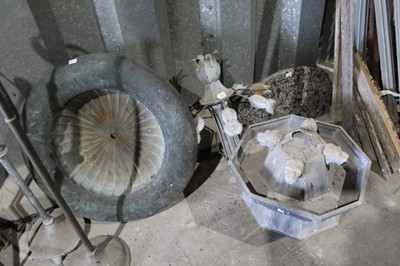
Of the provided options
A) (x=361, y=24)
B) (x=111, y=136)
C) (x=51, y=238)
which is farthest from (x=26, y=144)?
(x=361, y=24)

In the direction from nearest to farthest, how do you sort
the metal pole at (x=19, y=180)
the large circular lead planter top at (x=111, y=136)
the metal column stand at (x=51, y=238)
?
1. the metal pole at (x=19, y=180)
2. the large circular lead planter top at (x=111, y=136)
3. the metal column stand at (x=51, y=238)

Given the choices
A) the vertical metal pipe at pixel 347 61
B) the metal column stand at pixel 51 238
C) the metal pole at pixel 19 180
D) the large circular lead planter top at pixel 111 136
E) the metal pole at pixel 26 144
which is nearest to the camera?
the metal pole at pixel 26 144

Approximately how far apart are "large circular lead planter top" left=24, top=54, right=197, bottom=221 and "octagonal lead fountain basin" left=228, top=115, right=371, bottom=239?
0.24 m

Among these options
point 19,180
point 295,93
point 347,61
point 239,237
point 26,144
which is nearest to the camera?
point 26,144

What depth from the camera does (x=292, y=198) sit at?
4.35 feet

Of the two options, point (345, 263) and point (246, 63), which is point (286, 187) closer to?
point (345, 263)

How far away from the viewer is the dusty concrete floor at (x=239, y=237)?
1332mm

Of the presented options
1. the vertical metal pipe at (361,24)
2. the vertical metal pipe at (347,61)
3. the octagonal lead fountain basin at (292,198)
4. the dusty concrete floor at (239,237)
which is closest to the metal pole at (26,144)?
the dusty concrete floor at (239,237)

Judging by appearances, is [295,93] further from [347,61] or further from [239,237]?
[239,237]

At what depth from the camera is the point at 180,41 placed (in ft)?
5.49

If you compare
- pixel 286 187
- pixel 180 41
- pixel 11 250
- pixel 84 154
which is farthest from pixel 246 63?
pixel 11 250

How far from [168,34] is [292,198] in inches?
35.7

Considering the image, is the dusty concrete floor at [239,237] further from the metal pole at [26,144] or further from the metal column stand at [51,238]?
the metal pole at [26,144]

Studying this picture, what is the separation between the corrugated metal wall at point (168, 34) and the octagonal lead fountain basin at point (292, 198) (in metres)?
0.53
